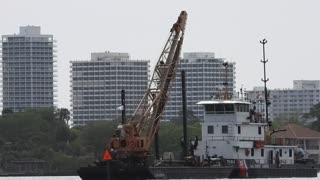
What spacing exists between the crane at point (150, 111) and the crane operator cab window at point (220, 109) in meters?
3.88

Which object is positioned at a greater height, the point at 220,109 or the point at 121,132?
the point at 220,109

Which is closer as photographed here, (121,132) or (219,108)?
(121,132)

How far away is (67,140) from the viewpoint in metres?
179

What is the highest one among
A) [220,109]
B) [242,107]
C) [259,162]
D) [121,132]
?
[242,107]

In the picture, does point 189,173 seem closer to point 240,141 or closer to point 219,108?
point 240,141

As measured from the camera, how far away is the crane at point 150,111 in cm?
9819

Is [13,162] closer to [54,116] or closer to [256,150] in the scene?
[54,116]

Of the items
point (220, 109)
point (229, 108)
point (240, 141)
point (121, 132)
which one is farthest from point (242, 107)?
point (121, 132)

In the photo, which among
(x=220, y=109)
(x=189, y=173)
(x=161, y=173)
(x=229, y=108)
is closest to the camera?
(x=161, y=173)

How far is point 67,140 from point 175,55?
73.6 metres

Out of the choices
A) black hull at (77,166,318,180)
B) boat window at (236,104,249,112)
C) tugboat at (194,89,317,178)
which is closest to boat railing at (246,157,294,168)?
tugboat at (194,89,317,178)

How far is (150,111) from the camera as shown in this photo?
341ft

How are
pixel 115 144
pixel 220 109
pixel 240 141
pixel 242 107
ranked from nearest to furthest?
pixel 115 144 < pixel 240 141 < pixel 220 109 < pixel 242 107

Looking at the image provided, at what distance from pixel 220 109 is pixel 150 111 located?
634cm
